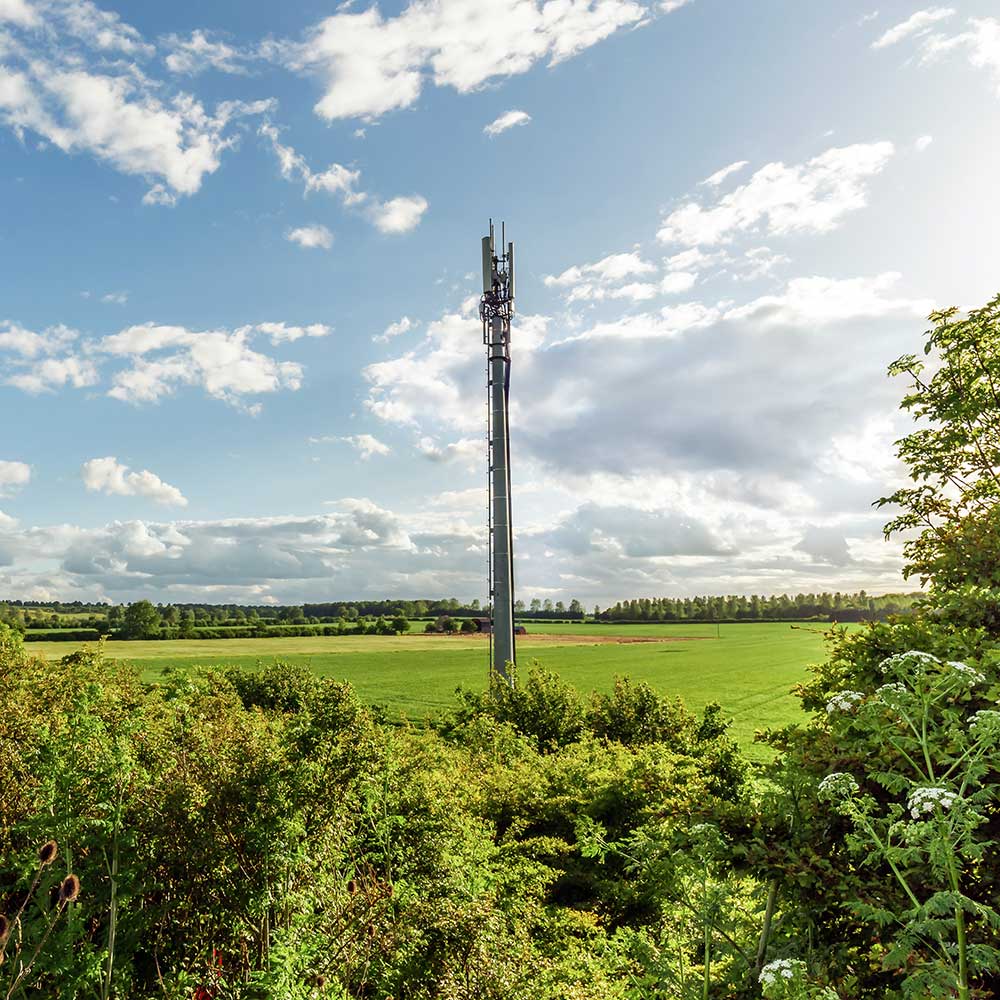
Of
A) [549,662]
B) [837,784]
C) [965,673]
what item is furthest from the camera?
[549,662]

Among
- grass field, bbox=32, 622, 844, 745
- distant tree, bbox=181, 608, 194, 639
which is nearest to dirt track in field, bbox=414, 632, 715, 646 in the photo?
grass field, bbox=32, 622, 844, 745

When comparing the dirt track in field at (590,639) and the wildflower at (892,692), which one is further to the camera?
the dirt track in field at (590,639)

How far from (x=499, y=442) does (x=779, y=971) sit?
16971mm

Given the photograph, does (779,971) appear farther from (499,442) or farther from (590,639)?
(590,639)

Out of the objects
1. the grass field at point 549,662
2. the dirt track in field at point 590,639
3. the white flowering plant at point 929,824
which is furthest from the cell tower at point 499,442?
the dirt track in field at point 590,639

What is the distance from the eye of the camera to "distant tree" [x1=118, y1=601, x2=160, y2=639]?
70188 millimetres

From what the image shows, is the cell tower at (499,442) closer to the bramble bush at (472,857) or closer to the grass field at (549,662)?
the grass field at (549,662)

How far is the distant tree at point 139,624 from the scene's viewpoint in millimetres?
70188

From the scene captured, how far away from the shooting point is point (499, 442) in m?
19.6

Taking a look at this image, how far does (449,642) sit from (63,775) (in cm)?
6575

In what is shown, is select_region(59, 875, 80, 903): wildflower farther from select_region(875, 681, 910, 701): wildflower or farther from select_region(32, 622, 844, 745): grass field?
select_region(32, 622, 844, 745): grass field

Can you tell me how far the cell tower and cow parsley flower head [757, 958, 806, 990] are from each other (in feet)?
51.2

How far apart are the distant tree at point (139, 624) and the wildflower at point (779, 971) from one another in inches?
3065

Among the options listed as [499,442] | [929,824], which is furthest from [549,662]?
[929,824]
